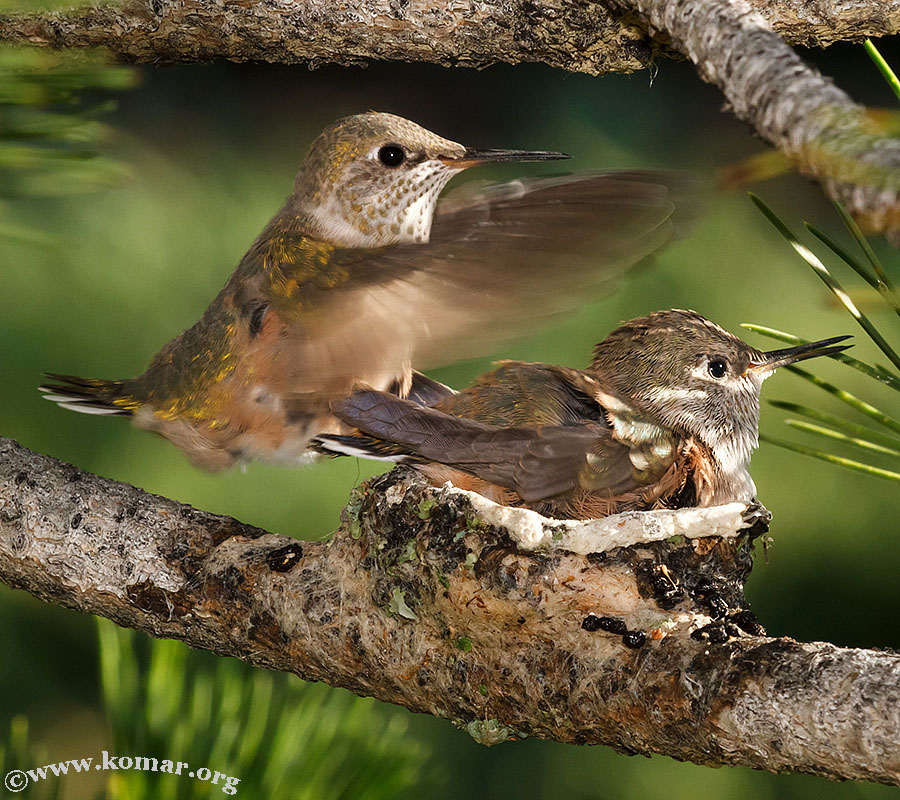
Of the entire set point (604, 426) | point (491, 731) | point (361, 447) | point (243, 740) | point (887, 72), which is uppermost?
point (887, 72)

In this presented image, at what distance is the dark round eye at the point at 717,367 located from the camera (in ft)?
4.64

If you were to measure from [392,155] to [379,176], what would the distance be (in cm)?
3

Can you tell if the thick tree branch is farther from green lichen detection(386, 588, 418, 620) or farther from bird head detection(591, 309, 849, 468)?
green lichen detection(386, 588, 418, 620)

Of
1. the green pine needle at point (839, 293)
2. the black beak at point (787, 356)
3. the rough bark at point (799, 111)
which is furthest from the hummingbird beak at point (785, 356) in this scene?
the rough bark at point (799, 111)

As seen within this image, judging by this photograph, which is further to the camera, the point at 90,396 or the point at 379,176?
the point at 90,396

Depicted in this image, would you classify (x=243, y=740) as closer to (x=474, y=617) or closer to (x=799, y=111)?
(x=474, y=617)

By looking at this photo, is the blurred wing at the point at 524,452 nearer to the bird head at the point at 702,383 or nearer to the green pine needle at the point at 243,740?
the bird head at the point at 702,383

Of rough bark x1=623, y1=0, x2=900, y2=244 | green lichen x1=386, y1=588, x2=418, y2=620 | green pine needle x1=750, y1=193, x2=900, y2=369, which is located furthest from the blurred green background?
rough bark x1=623, y1=0, x2=900, y2=244

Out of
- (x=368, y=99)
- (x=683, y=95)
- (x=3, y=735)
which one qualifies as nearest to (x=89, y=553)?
(x=3, y=735)

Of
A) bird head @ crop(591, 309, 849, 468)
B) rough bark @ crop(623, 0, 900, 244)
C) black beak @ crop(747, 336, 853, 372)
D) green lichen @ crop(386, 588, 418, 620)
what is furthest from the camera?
bird head @ crop(591, 309, 849, 468)

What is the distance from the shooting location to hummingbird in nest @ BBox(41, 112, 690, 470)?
107cm

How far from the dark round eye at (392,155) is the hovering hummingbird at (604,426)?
0.26m

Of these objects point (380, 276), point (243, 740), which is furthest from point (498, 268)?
point (243, 740)

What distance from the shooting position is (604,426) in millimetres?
1355
